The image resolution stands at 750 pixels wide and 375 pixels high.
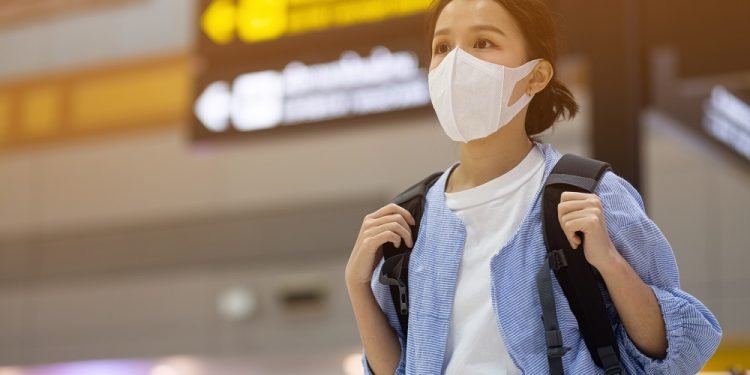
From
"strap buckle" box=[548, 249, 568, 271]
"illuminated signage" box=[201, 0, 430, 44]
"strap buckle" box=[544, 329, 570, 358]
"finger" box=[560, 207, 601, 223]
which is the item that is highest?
"illuminated signage" box=[201, 0, 430, 44]

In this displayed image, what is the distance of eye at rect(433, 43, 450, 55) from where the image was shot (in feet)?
6.76

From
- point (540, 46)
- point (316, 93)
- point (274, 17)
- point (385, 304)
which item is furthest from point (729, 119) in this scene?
point (385, 304)

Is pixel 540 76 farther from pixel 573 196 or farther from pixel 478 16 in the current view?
pixel 573 196

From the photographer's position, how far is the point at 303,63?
192 inches

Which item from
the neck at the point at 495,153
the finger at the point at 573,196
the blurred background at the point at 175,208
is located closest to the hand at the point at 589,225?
the finger at the point at 573,196

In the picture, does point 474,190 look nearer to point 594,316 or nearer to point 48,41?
point 594,316

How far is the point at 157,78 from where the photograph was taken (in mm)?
11625

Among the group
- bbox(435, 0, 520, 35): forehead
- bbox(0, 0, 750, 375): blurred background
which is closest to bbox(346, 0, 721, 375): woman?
bbox(435, 0, 520, 35): forehead

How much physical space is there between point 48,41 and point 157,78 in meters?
1.42

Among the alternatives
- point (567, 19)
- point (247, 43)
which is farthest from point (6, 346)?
point (567, 19)

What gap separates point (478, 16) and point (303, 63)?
2.92 m

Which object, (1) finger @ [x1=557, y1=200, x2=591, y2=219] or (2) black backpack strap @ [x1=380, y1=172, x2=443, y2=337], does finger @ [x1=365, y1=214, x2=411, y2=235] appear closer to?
(2) black backpack strap @ [x1=380, y1=172, x2=443, y2=337]

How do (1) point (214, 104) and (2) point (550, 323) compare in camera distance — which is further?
(1) point (214, 104)

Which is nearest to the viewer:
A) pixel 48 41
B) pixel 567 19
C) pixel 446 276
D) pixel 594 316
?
pixel 594 316
